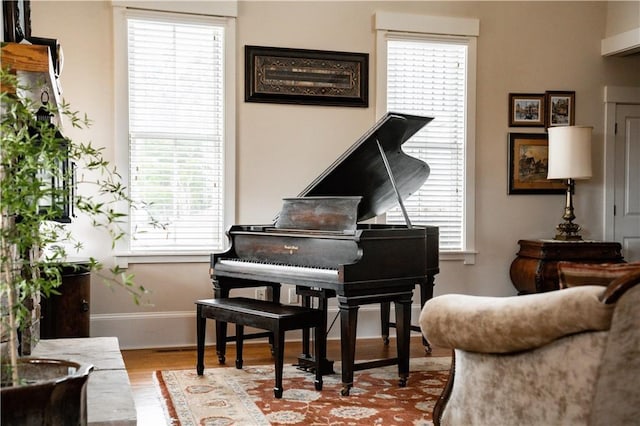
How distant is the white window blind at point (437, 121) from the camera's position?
6.32m

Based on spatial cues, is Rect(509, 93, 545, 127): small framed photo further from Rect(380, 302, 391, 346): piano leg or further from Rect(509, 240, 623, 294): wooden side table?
Rect(380, 302, 391, 346): piano leg

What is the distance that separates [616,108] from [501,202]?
4.85ft

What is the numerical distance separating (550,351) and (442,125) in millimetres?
4395

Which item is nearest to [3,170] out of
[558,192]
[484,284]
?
[484,284]

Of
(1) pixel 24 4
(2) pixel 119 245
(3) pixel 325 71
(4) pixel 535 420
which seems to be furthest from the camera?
(3) pixel 325 71

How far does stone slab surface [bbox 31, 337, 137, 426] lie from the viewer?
2.27m

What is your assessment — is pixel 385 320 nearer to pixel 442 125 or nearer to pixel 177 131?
pixel 442 125

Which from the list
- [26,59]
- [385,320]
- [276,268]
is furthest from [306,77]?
[26,59]

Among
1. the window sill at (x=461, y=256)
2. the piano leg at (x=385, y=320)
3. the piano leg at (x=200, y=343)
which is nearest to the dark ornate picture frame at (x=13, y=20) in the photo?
the piano leg at (x=200, y=343)

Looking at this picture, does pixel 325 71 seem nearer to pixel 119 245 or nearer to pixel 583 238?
pixel 119 245

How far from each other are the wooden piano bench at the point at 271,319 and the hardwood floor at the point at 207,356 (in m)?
0.38

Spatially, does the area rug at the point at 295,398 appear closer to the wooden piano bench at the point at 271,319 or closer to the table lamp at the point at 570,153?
the wooden piano bench at the point at 271,319

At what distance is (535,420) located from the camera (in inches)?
89.8

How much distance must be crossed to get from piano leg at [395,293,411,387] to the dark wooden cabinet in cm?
205
